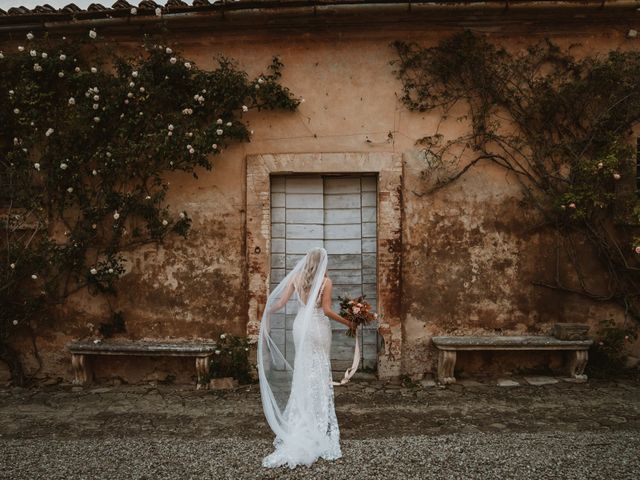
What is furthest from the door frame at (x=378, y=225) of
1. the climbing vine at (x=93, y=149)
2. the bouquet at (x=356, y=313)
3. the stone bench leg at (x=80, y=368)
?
the stone bench leg at (x=80, y=368)

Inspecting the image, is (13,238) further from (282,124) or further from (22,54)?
(282,124)

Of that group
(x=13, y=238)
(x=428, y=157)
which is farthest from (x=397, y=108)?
(x=13, y=238)

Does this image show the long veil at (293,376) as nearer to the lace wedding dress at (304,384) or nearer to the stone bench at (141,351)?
the lace wedding dress at (304,384)

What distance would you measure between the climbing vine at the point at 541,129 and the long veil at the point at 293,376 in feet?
7.83

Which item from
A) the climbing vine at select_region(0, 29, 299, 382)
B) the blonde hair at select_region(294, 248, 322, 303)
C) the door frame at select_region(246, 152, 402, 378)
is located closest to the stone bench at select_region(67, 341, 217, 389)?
the climbing vine at select_region(0, 29, 299, 382)

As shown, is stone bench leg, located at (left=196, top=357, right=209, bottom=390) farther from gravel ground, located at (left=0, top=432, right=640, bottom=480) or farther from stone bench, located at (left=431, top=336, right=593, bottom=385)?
stone bench, located at (left=431, top=336, right=593, bottom=385)

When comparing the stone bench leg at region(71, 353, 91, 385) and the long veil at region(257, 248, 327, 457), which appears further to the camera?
the stone bench leg at region(71, 353, 91, 385)

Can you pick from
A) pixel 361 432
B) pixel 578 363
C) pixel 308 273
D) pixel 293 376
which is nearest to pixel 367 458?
pixel 361 432

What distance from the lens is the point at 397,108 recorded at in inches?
252

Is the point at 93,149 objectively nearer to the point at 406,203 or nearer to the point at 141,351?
the point at 141,351

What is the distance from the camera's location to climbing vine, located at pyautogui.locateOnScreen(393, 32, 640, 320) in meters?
6.33

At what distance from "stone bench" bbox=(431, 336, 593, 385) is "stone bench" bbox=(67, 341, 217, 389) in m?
2.79

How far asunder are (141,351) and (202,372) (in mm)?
767

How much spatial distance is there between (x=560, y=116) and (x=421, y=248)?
2396 millimetres
